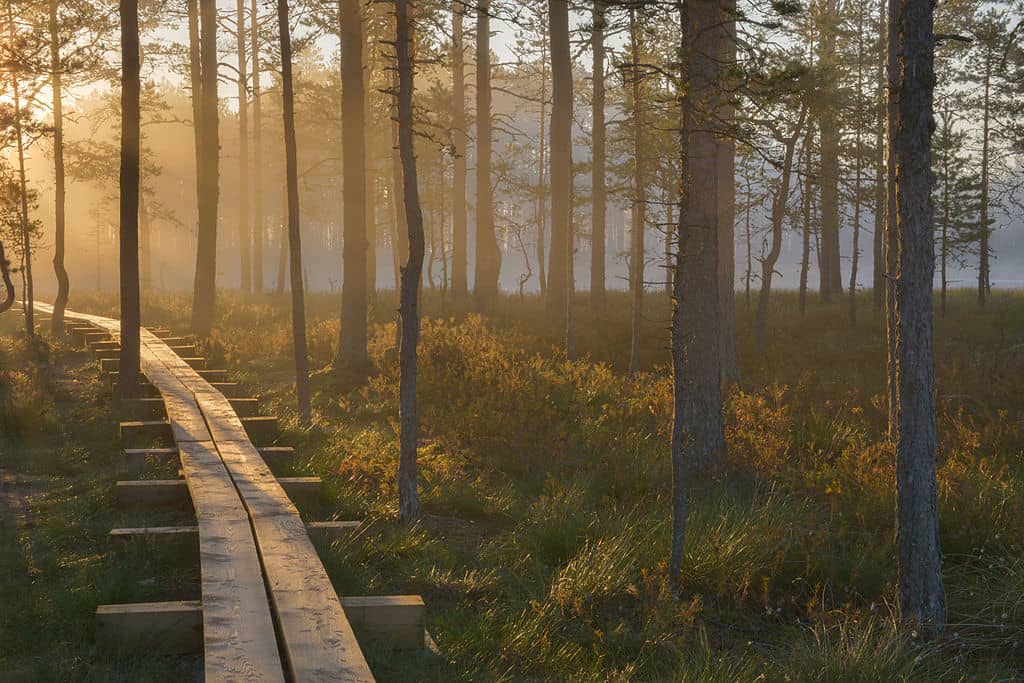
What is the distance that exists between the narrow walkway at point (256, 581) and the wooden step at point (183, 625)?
0.53 ft

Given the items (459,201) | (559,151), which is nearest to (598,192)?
(559,151)

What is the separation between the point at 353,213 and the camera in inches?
627

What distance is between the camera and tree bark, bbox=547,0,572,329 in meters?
20.2

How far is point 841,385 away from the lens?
586 inches

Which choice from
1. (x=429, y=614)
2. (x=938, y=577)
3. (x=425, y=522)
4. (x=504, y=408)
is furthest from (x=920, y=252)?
(x=504, y=408)

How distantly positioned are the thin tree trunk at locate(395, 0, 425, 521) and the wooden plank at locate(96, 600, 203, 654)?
10.0 ft

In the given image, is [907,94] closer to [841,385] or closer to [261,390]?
[841,385]

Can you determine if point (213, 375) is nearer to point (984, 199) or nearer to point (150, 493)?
point (150, 493)

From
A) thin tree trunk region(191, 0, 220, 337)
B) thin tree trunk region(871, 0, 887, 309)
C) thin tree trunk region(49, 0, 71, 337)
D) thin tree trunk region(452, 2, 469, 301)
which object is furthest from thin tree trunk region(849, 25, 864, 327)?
thin tree trunk region(49, 0, 71, 337)

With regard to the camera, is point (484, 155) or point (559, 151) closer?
point (559, 151)

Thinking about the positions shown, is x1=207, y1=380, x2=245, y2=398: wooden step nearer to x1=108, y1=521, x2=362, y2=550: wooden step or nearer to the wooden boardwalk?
the wooden boardwalk

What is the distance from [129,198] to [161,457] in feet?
15.8

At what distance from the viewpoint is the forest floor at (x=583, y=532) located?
504 cm

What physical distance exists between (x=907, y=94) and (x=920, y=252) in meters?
1.06
